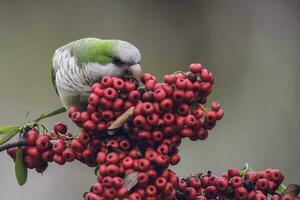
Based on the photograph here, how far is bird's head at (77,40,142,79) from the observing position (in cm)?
259

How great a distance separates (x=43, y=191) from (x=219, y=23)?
61.4 inches

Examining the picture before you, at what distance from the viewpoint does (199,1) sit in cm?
552

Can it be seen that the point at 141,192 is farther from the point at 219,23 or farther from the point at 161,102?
the point at 219,23

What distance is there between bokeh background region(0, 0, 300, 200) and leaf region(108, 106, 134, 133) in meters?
3.10

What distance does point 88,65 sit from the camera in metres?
2.77

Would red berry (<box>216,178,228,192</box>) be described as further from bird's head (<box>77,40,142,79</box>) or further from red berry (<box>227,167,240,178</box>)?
bird's head (<box>77,40,142,79</box>)

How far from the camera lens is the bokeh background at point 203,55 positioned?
17.4 ft

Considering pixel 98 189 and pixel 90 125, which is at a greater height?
pixel 90 125

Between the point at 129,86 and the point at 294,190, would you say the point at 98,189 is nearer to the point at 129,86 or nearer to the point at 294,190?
the point at 129,86

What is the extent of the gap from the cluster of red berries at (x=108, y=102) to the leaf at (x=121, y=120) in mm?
26

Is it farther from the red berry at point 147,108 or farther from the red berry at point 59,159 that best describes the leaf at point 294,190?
the red berry at point 59,159

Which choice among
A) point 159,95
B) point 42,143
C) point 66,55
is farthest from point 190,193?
point 66,55

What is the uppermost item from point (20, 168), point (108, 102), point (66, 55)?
point (66, 55)

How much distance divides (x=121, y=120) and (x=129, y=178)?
150mm
